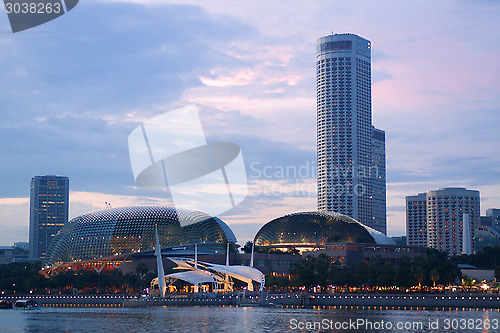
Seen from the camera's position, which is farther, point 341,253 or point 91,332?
point 341,253

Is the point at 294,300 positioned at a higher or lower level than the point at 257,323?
lower

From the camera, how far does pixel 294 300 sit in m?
143

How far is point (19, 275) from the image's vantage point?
185875mm

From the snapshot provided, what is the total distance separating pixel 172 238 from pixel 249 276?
44152 mm

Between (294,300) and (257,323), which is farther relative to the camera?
A: (294,300)

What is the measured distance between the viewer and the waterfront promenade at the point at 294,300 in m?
128

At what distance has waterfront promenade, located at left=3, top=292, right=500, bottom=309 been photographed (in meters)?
128

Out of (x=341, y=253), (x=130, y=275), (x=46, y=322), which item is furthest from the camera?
(x=341, y=253)

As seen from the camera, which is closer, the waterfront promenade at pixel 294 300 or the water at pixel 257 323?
the water at pixel 257 323

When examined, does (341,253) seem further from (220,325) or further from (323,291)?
(220,325)

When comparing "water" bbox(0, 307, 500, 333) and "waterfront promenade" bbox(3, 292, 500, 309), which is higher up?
"water" bbox(0, 307, 500, 333)

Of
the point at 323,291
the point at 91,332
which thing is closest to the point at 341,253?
the point at 323,291

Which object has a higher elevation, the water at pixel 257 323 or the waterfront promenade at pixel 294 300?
the water at pixel 257 323

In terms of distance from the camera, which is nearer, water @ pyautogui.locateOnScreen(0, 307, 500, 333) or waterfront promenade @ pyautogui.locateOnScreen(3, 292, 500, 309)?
water @ pyautogui.locateOnScreen(0, 307, 500, 333)
